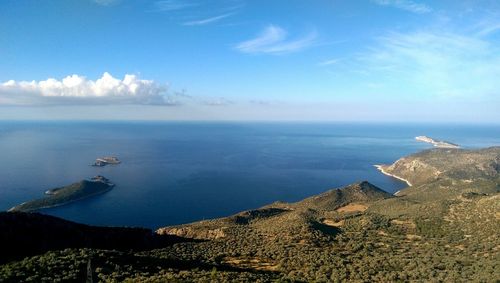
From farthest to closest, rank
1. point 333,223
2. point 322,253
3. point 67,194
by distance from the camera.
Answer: point 67,194
point 333,223
point 322,253

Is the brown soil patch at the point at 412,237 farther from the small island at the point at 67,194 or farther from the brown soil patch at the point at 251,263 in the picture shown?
the small island at the point at 67,194

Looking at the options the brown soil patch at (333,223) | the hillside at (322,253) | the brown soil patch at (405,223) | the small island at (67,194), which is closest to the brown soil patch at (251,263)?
the hillside at (322,253)

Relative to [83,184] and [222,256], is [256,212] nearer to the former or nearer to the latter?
[222,256]

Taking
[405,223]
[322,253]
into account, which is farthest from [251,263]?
[405,223]

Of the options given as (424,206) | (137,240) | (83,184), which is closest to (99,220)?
(83,184)

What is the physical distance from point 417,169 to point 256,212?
138157mm

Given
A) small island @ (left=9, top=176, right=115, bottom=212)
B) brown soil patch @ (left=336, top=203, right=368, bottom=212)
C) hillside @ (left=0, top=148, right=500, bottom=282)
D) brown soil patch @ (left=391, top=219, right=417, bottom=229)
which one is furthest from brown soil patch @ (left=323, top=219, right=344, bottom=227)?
small island @ (left=9, top=176, right=115, bottom=212)

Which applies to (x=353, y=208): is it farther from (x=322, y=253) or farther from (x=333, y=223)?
(x=322, y=253)

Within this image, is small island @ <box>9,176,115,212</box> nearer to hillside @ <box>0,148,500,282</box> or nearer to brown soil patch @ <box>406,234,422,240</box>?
hillside @ <box>0,148,500,282</box>

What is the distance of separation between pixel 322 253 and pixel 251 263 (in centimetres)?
1025

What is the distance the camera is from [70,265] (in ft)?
120

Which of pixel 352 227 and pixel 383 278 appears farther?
pixel 352 227

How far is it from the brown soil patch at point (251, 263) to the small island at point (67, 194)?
11595 cm

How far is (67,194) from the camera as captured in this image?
499ft
